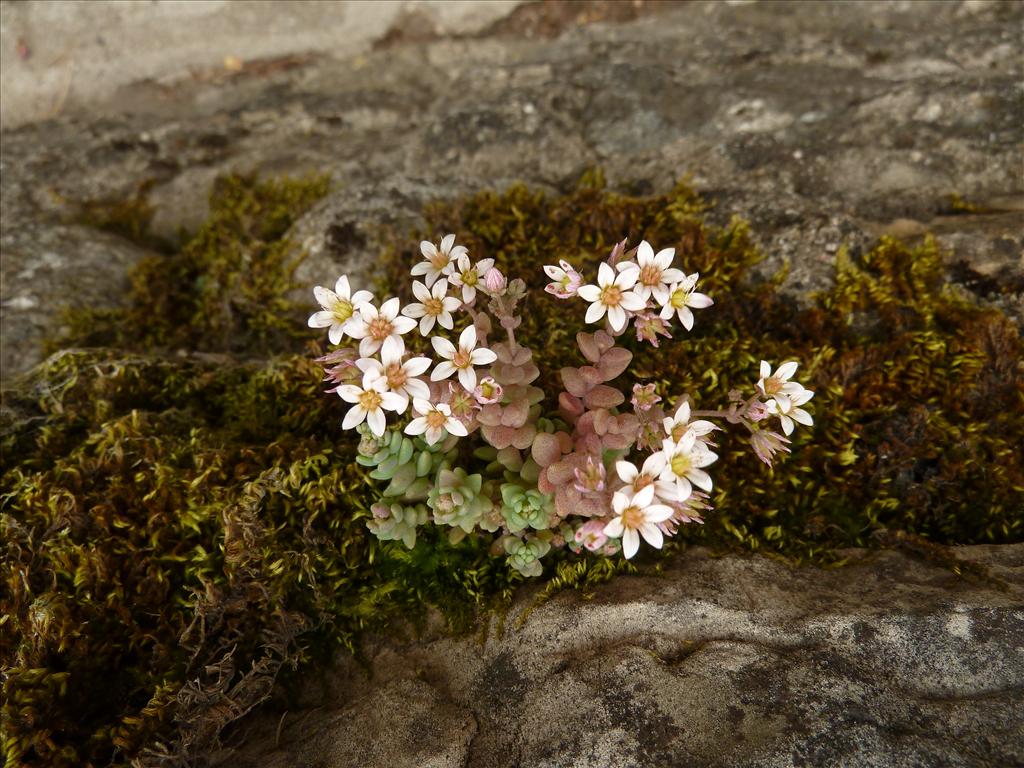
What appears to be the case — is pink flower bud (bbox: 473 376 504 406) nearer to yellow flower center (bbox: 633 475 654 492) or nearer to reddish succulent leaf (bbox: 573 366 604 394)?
reddish succulent leaf (bbox: 573 366 604 394)

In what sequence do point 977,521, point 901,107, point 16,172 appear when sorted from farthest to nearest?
point 16,172
point 901,107
point 977,521

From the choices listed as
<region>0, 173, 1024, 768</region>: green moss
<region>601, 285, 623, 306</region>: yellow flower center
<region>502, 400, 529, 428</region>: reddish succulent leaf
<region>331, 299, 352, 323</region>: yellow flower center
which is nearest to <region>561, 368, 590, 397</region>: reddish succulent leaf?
<region>502, 400, 529, 428</region>: reddish succulent leaf

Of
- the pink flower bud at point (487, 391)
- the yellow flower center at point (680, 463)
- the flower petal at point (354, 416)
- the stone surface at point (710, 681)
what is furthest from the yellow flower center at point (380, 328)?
the stone surface at point (710, 681)

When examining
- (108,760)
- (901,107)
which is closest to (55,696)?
(108,760)

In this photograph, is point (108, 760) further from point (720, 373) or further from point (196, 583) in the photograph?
point (720, 373)

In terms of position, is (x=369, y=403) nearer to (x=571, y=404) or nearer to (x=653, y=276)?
(x=571, y=404)

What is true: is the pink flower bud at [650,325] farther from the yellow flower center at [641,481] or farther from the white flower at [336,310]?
the white flower at [336,310]
